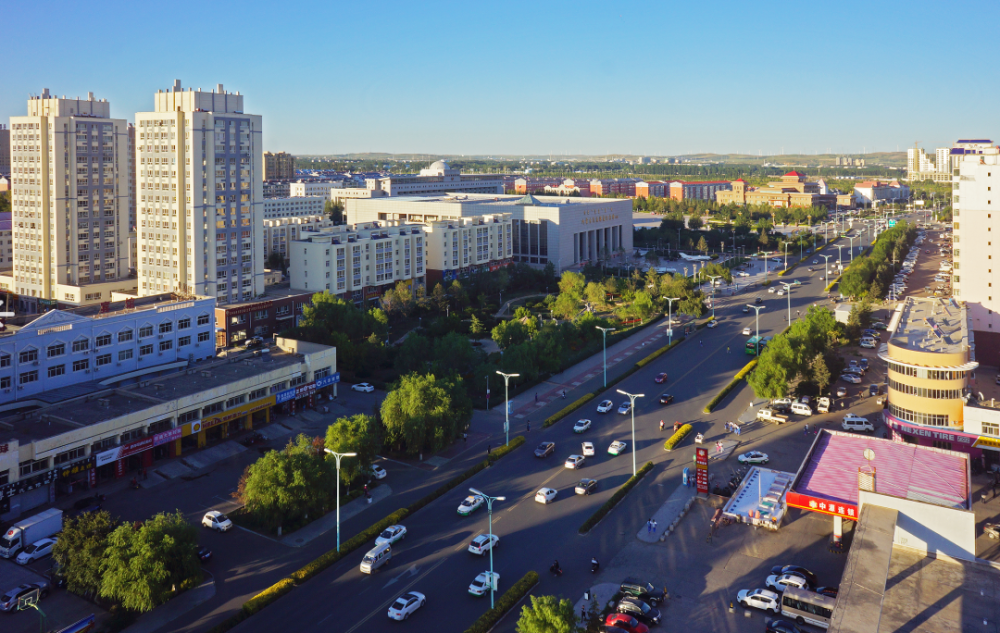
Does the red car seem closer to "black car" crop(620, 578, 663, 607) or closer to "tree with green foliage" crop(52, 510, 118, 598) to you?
"black car" crop(620, 578, 663, 607)

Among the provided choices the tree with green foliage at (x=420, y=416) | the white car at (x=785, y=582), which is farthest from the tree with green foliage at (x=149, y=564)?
the white car at (x=785, y=582)

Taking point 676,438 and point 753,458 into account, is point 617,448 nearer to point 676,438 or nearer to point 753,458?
point 676,438

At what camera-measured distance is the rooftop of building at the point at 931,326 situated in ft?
89.4

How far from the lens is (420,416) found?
25234 millimetres

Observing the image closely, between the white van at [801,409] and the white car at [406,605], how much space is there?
18.9 m

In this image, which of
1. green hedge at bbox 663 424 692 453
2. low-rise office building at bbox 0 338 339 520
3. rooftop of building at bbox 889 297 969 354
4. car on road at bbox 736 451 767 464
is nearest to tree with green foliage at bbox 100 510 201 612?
low-rise office building at bbox 0 338 339 520

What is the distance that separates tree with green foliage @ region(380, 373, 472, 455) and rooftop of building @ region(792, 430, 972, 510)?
11.1 meters

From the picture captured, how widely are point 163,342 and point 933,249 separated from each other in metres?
78.9

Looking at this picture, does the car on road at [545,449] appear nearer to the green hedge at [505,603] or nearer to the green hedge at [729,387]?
the green hedge at [729,387]

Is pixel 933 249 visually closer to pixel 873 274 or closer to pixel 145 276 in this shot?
pixel 873 274

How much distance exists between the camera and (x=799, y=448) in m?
26.7

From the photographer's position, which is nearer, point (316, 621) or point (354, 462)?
point (316, 621)

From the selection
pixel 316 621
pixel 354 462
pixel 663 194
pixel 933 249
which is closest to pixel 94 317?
pixel 354 462

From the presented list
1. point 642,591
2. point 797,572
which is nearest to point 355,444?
point 642,591
